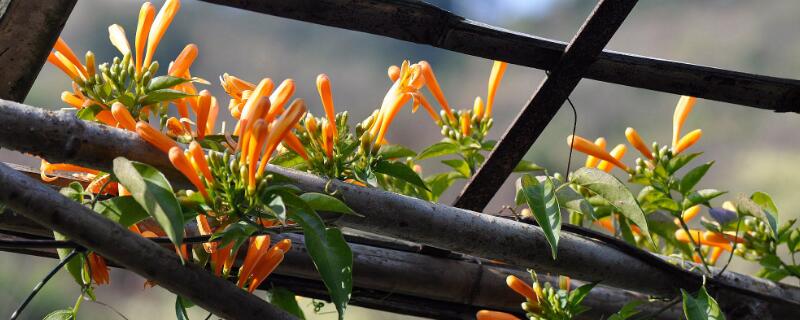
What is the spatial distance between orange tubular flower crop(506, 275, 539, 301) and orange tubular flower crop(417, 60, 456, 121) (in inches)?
14.4

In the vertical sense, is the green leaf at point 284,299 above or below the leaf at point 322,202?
below

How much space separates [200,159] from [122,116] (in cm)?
16

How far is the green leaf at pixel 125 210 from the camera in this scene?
3.81 ft

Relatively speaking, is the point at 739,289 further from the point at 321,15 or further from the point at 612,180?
the point at 321,15

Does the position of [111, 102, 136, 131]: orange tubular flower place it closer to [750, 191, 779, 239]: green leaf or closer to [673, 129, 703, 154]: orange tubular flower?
[673, 129, 703, 154]: orange tubular flower

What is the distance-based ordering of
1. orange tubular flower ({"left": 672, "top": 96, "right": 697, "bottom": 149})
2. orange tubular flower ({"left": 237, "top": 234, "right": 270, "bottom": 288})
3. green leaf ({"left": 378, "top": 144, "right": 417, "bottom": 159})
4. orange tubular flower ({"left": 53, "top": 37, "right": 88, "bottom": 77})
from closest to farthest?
orange tubular flower ({"left": 237, "top": 234, "right": 270, "bottom": 288}) < orange tubular flower ({"left": 53, "top": 37, "right": 88, "bottom": 77}) < green leaf ({"left": 378, "top": 144, "right": 417, "bottom": 159}) < orange tubular flower ({"left": 672, "top": 96, "right": 697, "bottom": 149})

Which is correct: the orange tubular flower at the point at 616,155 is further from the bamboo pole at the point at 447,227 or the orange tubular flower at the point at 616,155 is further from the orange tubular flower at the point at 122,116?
the orange tubular flower at the point at 122,116

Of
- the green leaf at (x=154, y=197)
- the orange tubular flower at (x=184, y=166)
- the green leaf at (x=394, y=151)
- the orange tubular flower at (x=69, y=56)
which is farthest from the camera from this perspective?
Answer: the green leaf at (x=394, y=151)

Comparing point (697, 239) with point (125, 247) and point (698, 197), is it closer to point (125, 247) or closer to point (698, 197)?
point (698, 197)

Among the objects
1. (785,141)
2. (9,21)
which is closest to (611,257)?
(9,21)

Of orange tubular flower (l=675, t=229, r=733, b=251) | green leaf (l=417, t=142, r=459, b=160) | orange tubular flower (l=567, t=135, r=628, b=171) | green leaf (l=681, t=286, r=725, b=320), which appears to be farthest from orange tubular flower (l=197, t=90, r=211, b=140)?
orange tubular flower (l=675, t=229, r=733, b=251)

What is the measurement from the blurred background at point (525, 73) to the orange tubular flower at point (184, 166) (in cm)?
2062

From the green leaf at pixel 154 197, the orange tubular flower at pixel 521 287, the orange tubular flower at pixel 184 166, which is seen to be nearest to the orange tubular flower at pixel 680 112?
the orange tubular flower at pixel 521 287

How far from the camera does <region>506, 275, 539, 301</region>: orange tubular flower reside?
1.63m
